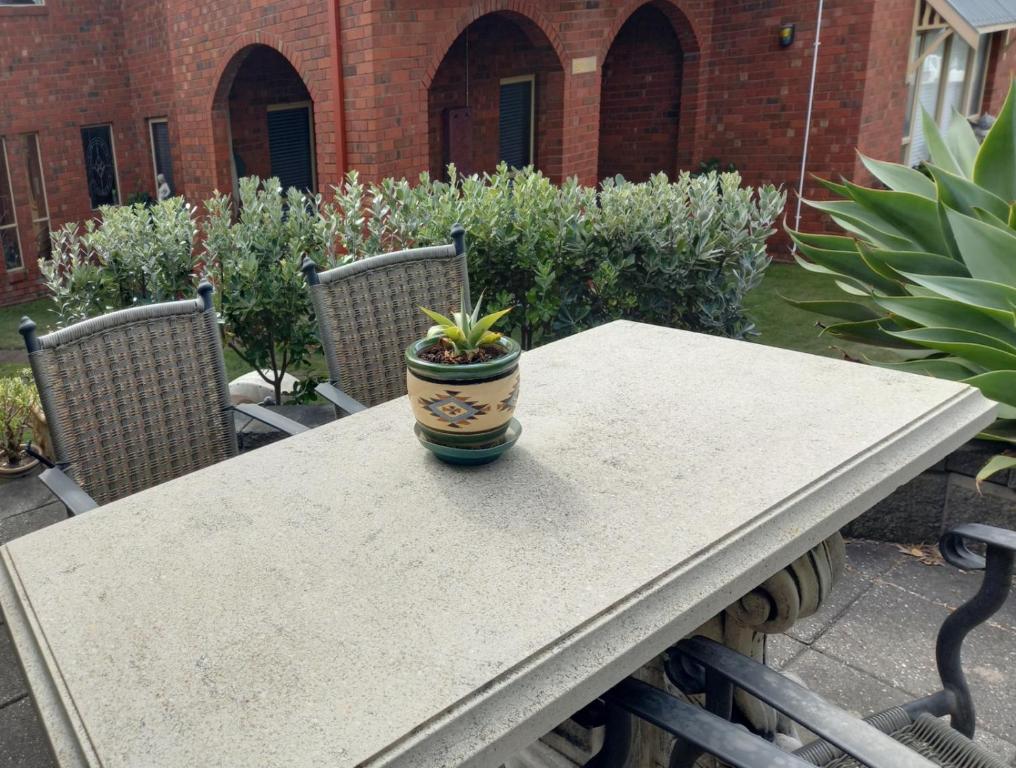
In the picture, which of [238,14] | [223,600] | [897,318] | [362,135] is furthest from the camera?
[238,14]

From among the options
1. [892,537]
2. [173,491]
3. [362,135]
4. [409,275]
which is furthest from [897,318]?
[362,135]

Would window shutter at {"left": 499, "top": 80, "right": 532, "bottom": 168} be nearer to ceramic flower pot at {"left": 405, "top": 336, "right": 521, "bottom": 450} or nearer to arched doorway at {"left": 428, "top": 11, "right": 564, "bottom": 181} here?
arched doorway at {"left": 428, "top": 11, "right": 564, "bottom": 181}

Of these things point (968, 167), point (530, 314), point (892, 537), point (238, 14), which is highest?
point (238, 14)

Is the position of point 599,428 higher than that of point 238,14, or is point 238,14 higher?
point 238,14

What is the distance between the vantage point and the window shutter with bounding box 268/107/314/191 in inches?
377

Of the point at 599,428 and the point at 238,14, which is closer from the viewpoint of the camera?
the point at 599,428

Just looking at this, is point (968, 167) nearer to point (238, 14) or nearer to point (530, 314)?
point (530, 314)

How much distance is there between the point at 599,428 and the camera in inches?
72.4

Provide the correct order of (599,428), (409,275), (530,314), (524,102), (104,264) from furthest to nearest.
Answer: (524,102), (530,314), (104,264), (409,275), (599,428)

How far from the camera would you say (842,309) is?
354 cm

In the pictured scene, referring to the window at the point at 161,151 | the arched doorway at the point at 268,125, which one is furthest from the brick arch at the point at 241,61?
the window at the point at 161,151

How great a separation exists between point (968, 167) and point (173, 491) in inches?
162

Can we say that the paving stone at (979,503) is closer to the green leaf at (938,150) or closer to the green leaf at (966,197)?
the green leaf at (966,197)

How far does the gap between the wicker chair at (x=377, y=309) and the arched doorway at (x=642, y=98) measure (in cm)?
735
